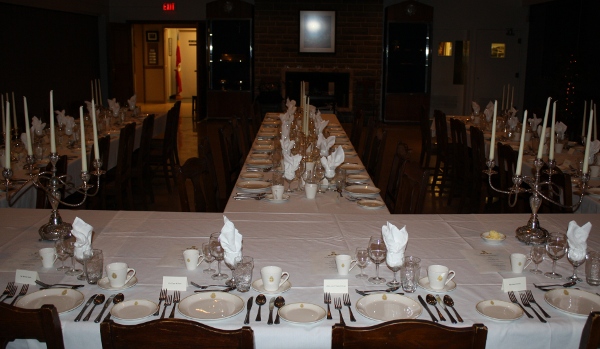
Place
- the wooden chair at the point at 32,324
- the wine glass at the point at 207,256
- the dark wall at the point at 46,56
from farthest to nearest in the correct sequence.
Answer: the dark wall at the point at 46,56
the wine glass at the point at 207,256
the wooden chair at the point at 32,324

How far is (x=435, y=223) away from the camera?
322cm

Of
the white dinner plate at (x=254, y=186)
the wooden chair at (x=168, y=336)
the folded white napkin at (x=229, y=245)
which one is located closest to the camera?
the wooden chair at (x=168, y=336)

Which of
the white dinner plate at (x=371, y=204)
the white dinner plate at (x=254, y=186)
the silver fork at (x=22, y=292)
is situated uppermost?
the white dinner plate at (x=254, y=186)

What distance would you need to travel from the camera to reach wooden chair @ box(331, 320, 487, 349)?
1765 millimetres

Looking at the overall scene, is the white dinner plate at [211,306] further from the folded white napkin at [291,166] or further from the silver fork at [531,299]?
the folded white napkin at [291,166]

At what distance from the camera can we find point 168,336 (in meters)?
1.77

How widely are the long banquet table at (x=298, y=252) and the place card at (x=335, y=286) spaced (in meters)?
0.04

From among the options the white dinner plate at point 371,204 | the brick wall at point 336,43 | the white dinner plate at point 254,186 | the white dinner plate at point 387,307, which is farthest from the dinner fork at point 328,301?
the brick wall at point 336,43

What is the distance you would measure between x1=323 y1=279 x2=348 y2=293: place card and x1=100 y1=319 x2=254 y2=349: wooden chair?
24.9 inches

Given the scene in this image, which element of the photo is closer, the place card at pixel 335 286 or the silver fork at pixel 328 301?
the silver fork at pixel 328 301

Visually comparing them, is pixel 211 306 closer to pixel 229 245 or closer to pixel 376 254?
pixel 229 245

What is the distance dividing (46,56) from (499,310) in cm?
1107

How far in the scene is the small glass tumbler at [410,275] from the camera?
2363 millimetres

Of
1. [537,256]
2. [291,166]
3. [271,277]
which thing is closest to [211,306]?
[271,277]
